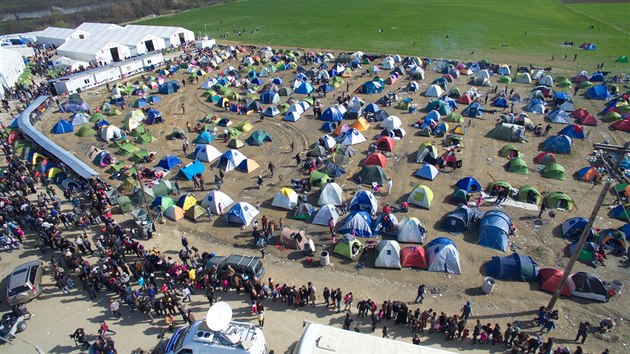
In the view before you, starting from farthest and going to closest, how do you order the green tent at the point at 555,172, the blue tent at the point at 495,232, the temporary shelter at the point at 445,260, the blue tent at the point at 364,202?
the green tent at the point at 555,172 → the blue tent at the point at 364,202 → the blue tent at the point at 495,232 → the temporary shelter at the point at 445,260

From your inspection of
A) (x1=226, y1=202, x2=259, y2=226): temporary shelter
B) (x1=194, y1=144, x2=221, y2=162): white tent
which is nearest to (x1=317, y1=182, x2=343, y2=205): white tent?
(x1=226, y1=202, x2=259, y2=226): temporary shelter

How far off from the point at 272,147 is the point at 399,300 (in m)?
18.3

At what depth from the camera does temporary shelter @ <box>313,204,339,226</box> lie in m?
22.6

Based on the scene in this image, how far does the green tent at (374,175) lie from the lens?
2627cm

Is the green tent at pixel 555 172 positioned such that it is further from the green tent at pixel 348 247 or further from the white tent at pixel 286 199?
the white tent at pixel 286 199

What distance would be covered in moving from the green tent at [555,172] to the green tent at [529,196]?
11.9 feet

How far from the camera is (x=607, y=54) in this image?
57.7m

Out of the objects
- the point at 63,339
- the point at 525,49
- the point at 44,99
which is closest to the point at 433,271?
the point at 63,339

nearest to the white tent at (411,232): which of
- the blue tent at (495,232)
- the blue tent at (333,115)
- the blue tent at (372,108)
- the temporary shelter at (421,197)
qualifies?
the temporary shelter at (421,197)

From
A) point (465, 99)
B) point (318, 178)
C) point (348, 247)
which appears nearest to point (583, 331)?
point (348, 247)

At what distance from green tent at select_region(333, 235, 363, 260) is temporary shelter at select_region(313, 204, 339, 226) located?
2.37 meters

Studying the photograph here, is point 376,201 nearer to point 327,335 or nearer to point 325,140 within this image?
point 325,140

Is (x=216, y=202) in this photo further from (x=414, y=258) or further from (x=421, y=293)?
(x=421, y=293)

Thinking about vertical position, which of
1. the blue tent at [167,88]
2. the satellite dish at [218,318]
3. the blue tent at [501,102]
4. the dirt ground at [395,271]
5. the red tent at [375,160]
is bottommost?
the dirt ground at [395,271]
